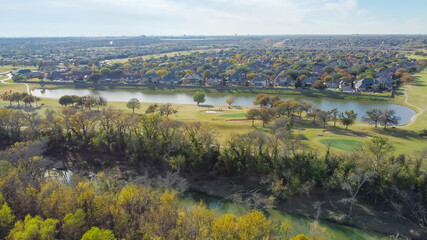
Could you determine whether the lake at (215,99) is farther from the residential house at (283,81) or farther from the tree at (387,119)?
the residential house at (283,81)

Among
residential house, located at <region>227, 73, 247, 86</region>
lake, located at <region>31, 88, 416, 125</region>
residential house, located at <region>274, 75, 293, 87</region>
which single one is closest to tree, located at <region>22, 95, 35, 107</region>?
lake, located at <region>31, 88, 416, 125</region>

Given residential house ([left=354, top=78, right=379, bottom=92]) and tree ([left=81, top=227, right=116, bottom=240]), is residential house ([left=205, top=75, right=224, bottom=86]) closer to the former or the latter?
residential house ([left=354, top=78, right=379, bottom=92])

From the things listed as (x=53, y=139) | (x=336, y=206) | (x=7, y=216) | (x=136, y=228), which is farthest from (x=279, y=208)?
(x=53, y=139)

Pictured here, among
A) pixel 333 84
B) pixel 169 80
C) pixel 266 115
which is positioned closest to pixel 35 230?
→ pixel 266 115

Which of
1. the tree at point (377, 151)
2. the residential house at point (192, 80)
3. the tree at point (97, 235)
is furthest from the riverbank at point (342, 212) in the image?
the residential house at point (192, 80)

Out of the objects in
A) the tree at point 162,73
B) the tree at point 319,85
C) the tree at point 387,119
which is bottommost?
the tree at point 387,119

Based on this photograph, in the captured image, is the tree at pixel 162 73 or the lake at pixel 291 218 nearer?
the lake at pixel 291 218
